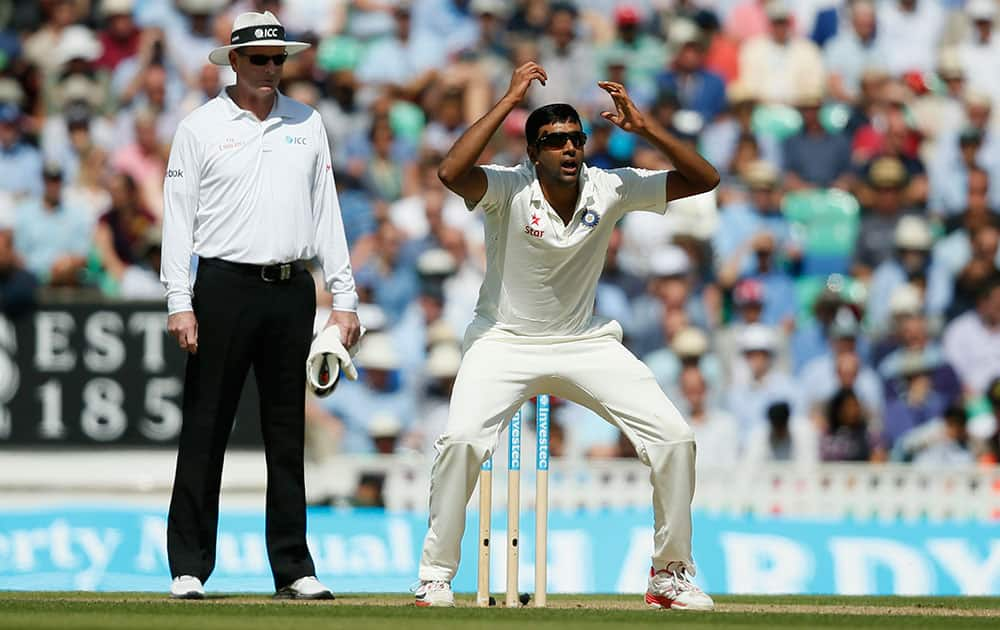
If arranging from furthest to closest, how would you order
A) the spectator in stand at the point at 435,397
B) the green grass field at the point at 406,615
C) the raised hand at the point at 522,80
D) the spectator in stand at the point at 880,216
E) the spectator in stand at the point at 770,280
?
1. the spectator in stand at the point at 880,216
2. the spectator in stand at the point at 770,280
3. the spectator in stand at the point at 435,397
4. the raised hand at the point at 522,80
5. the green grass field at the point at 406,615

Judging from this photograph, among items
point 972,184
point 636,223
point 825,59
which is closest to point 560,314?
point 636,223

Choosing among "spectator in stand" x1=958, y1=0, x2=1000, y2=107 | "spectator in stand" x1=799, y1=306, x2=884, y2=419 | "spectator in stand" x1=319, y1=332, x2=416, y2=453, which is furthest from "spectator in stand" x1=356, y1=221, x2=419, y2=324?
"spectator in stand" x1=958, y1=0, x2=1000, y2=107

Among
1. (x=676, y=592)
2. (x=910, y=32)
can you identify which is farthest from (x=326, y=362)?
(x=910, y=32)

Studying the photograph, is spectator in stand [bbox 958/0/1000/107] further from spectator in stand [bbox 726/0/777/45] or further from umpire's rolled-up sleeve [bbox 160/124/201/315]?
umpire's rolled-up sleeve [bbox 160/124/201/315]

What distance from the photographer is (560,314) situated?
775 cm

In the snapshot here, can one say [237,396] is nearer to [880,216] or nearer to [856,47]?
[880,216]

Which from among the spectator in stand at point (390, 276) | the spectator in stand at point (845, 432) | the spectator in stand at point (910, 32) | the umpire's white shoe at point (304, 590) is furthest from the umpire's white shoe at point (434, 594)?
the spectator in stand at point (910, 32)

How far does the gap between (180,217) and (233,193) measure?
0.70 feet

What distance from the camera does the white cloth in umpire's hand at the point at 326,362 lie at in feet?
24.9

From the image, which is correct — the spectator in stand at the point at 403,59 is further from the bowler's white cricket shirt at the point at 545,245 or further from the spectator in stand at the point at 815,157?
the bowler's white cricket shirt at the point at 545,245

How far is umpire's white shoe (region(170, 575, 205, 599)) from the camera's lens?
7598mm

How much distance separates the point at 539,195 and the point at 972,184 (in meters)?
8.10

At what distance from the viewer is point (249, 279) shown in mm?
7609

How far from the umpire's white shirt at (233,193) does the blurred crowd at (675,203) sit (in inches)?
160
